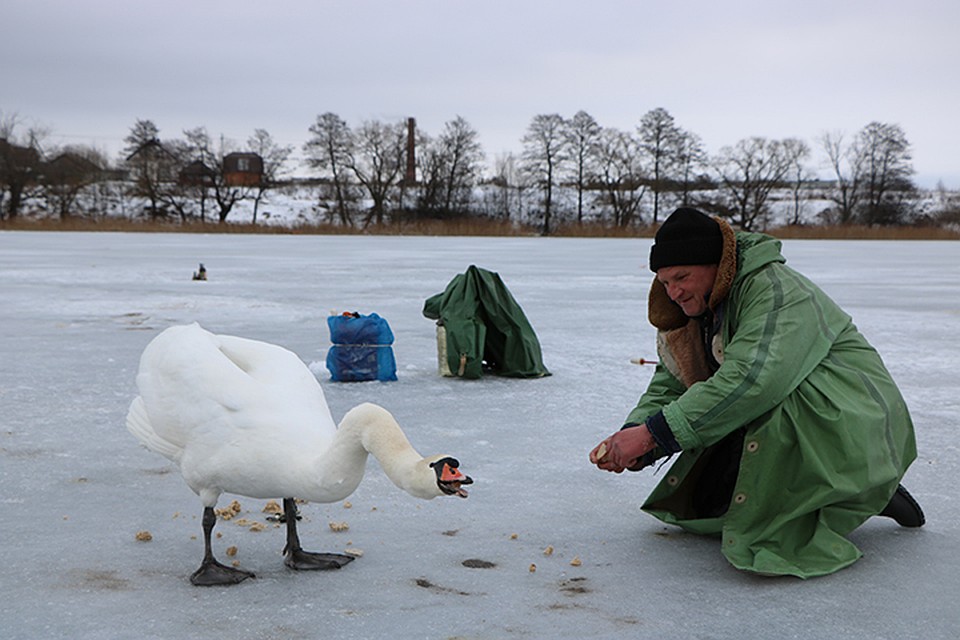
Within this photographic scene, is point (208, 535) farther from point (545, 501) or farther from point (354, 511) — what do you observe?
point (545, 501)

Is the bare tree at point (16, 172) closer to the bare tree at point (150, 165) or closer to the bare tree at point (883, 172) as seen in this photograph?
the bare tree at point (150, 165)

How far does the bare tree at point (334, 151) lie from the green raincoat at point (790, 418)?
2369 inches

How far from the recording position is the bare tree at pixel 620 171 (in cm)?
6262

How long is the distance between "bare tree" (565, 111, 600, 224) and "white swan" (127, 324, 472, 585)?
60164 mm

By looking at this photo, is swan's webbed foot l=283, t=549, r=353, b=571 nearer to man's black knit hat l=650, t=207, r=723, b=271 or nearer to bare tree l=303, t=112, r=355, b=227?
man's black knit hat l=650, t=207, r=723, b=271

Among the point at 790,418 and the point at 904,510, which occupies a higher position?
the point at 790,418

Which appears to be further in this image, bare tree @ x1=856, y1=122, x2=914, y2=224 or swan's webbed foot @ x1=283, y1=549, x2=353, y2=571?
bare tree @ x1=856, y1=122, x2=914, y2=224

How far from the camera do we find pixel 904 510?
3814 mm

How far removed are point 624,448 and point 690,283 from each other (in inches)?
25.6

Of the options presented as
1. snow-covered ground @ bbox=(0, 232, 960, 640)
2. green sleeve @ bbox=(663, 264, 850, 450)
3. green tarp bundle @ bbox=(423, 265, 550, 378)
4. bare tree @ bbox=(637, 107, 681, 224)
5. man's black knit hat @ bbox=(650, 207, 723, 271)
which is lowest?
snow-covered ground @ bbox=(0, 232, 960, 640)

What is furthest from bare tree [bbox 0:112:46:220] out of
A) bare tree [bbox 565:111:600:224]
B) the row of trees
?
bare tree [bbox 565:111:600:224]

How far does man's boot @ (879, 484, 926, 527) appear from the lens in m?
3.81

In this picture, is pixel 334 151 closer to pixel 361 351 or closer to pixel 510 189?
pixel 510 189

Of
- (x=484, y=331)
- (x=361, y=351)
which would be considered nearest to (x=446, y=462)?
(x=361, y=351)
